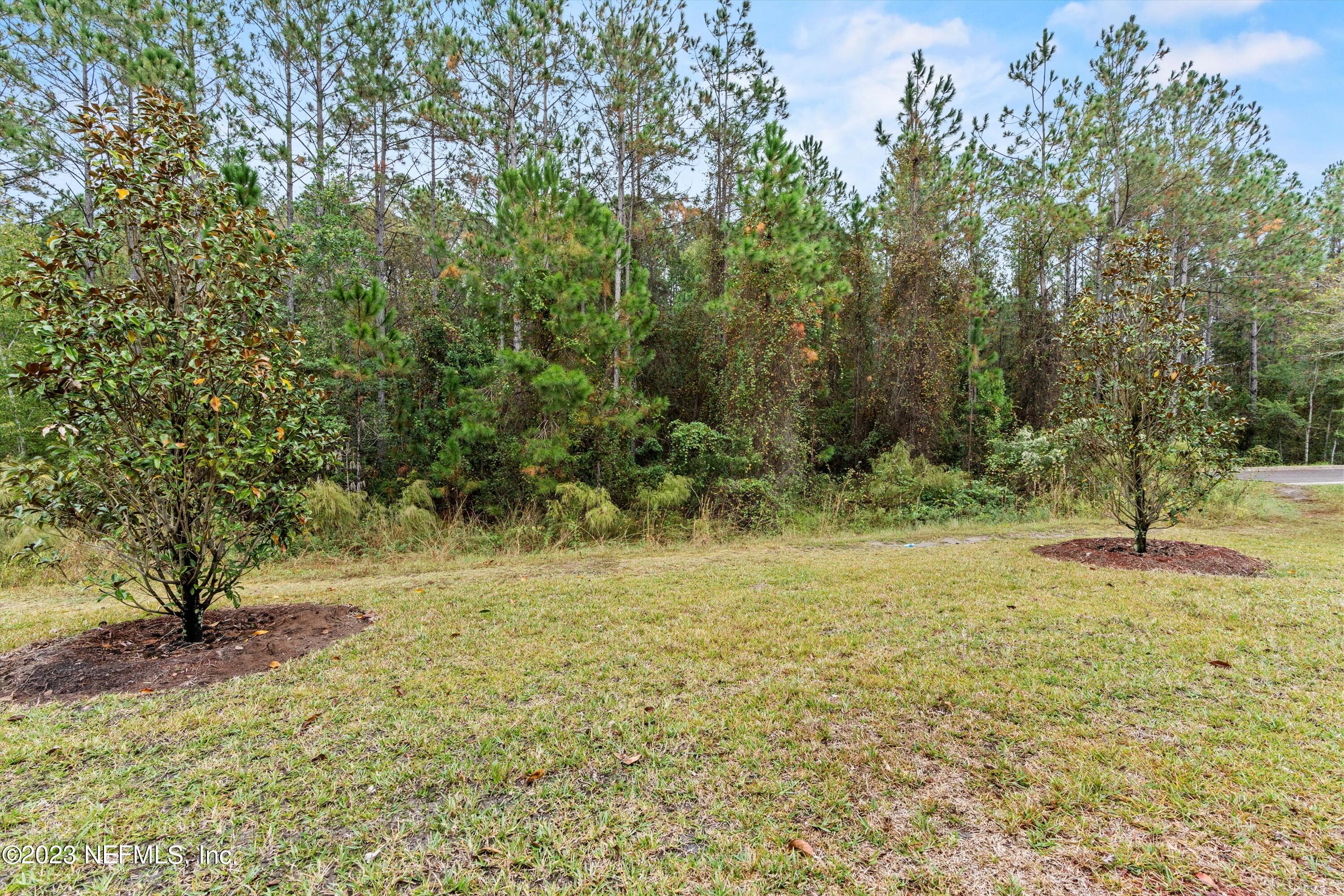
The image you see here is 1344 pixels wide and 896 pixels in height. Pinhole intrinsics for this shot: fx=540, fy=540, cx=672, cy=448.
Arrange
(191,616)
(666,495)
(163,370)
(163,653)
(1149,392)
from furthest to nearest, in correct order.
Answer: (666,495), (1149,392), (191,616), (163,653), (163,370)

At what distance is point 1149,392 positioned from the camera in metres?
5.61

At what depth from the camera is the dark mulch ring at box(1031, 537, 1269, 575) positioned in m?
5.32

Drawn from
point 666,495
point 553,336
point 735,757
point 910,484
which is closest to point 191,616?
point 735,757

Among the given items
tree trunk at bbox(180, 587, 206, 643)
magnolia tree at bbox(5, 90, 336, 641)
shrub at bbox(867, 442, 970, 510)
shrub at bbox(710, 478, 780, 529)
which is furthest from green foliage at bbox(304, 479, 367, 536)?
shrub at bbox(867, 442, 970, 510)

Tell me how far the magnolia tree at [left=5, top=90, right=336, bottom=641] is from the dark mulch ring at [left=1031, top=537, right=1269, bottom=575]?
753 centimetres

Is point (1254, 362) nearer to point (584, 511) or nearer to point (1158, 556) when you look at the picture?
point (1158, 556)

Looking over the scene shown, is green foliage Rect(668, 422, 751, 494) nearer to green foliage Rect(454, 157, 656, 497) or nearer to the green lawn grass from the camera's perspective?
green foliage Rect(454, 157, 656, 497)

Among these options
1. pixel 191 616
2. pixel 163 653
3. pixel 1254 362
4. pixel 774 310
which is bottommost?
pixel 163 653

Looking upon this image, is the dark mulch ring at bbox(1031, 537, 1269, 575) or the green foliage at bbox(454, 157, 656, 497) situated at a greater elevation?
the green foliage at bbox(454, 157, 656, 497)

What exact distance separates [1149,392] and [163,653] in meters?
8.76

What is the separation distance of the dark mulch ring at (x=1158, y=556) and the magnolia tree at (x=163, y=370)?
24.7ft

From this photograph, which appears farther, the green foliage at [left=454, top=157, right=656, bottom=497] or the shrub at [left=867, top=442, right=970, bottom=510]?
the shrub at [left=867, top=442, right=970, bottom=510]

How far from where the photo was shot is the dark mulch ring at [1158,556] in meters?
5.32

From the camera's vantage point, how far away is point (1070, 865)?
175cm
